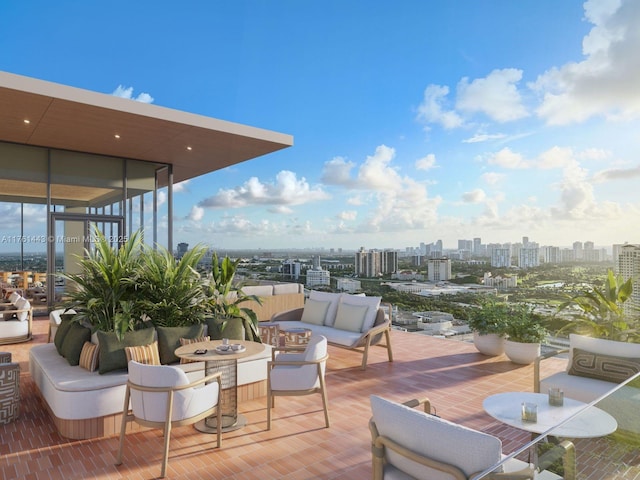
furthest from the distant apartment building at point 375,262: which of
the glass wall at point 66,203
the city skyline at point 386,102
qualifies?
the glass wall at point 66,203

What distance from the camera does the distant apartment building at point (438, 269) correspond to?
27.8 feet

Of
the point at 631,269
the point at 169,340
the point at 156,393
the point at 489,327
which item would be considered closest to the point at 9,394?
the point at 169,340

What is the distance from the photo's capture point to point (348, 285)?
9.11 meters

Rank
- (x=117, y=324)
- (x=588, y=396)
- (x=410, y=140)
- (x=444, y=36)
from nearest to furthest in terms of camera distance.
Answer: (x=588, y=396) < (x=117, y=324) < (x=444, y=36) < (x=410, y=140)

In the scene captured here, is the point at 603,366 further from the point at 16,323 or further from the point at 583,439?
the point at 16,323

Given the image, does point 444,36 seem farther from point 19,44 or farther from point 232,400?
point 19,44

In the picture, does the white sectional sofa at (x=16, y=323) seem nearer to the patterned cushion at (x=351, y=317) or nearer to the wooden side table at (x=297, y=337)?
the wooden side table at (x=297, y=337)

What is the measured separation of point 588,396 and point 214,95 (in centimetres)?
1424

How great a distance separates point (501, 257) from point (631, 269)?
97.1 inches

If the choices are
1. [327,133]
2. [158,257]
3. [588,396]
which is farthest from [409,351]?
[327,133]

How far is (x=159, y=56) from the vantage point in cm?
1541

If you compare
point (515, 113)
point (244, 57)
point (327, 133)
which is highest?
point (244, 57)

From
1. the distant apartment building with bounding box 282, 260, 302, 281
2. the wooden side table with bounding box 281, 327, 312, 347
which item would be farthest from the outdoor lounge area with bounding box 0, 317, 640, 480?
the distant apartment building with bounding box 282, 260, 302, 281

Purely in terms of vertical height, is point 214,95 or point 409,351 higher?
point 214,95
